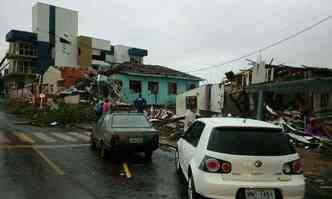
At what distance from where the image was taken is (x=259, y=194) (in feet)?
17.1

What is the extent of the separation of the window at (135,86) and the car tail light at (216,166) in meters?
30.5

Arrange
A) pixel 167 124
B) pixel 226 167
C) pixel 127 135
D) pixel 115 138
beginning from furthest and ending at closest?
pixel 167 124 < pixel 127 135 < pixel 115 138 < pixel 226 167

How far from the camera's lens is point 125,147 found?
413 inches

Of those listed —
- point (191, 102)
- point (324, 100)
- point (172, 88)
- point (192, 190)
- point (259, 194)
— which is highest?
point (172, 88)

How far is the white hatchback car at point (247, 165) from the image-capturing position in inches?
206

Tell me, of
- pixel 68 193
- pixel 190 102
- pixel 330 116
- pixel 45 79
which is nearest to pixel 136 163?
pixel 68 193

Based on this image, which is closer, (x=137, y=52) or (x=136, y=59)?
(x=137, y=52)

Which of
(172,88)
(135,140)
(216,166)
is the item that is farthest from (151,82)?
(216,166)

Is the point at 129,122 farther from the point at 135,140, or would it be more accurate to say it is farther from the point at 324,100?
the point at 324,100

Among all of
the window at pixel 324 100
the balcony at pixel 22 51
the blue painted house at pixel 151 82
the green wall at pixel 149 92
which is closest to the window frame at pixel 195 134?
the window at pixel 324 100

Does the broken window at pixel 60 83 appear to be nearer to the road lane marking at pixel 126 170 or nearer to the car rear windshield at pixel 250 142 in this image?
the road lane marking at pixel 126 170

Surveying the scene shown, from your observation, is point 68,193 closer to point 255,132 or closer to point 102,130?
point 255,132

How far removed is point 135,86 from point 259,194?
103 feet

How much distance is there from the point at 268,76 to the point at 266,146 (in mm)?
12380
